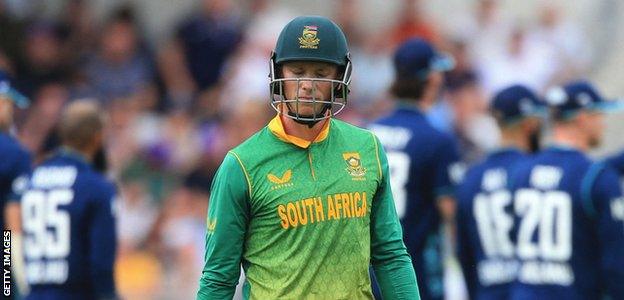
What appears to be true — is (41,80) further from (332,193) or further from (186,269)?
(332,193)

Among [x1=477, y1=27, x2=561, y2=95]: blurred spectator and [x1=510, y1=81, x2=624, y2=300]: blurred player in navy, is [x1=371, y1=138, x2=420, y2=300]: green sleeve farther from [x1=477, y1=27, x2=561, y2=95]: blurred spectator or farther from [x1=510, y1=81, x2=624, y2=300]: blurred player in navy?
[x1=477, y1=27, x2=561, y2=95]: blurred spectator

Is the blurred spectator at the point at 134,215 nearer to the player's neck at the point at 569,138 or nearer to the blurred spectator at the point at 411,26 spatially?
the blurred spectator at the point at 411,26

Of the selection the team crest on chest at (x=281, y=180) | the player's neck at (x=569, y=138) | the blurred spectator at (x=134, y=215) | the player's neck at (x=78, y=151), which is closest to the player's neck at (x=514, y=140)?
A: the player's neck at (x=569, y=138)

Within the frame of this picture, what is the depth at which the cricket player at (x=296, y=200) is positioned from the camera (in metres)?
5.71

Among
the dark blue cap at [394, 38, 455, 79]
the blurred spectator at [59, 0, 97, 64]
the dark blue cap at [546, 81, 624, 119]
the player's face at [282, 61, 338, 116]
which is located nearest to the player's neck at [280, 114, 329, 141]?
the player's face at [282, 61, 338, 116]

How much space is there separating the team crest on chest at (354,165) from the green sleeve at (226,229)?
0.41m

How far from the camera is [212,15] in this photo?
51.5 ft

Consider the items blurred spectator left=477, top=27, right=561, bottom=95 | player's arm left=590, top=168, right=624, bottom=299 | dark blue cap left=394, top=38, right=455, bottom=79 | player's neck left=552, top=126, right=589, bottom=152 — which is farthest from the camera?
blurred spectator left=477, top=27, right=561, bottom=95

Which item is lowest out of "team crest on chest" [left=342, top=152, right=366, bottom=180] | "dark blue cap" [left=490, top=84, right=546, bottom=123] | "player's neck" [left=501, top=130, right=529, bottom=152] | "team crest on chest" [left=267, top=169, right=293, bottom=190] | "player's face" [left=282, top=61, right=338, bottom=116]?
"team crest on chest" [left=267, top=169, right=293, bottom=190]

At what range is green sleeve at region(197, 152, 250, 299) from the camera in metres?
5.70

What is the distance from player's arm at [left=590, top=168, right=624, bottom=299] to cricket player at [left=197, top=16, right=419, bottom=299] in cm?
296

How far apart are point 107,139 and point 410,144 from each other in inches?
255

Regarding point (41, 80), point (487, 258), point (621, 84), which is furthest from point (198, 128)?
point (487, 258)

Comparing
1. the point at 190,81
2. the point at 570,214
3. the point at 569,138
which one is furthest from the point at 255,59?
the point at 570,214
